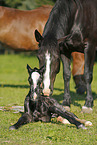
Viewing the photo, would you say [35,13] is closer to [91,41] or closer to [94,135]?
[91,41]

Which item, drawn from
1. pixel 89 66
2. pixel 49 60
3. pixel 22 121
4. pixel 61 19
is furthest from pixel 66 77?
pixel 22 121

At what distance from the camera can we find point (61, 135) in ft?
12.1

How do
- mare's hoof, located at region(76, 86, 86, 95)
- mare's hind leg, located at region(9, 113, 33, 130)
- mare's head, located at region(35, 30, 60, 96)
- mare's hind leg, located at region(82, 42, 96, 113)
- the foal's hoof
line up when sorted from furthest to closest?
mare's hoof, located at region(76, 86, 86, 95), mare's hind leg, located at region(82, 42, 96, 113), the foal's hoof, mare's head, located at region(35, 30, 60, 96), mare's hind leg, located at region(9, 113, 33, 130)

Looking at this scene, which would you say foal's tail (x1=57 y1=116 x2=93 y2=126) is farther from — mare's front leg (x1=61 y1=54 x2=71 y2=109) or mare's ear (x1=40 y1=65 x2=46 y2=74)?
mare's front leg (x1=61 y1=54 x2=71 y2=109)

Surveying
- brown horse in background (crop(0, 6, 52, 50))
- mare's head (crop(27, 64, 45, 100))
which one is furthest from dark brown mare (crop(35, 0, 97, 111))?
brown horse in background (crop(0, 6, 52, 50))

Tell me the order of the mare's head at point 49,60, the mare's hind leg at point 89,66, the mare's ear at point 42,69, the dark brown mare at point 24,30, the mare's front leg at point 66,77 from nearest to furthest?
the mare's ear at point 42,69 < the mare's head at point 49,60 < the mare's hind leg at point 89,66 < the mare's front leg at point 66,77 < the dark brown mare at point 24,30

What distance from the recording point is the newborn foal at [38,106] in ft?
13.3

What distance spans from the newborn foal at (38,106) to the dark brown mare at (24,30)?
12.6 feet

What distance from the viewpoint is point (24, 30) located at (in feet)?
26.8

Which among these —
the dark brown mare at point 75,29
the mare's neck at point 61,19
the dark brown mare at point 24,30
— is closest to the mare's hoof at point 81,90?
the dark brown mare at point 24,30

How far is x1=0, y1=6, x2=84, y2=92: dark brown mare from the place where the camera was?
26.5ft

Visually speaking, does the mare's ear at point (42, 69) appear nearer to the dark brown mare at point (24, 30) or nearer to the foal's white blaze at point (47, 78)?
the foal's white blaze at point (47, 78)

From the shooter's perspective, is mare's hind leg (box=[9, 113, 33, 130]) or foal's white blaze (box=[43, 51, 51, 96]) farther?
foal's white blaze (box=[43, 51, 51, 96])

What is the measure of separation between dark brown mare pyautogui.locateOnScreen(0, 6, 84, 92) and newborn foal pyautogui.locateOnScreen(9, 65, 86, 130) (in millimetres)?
3847
